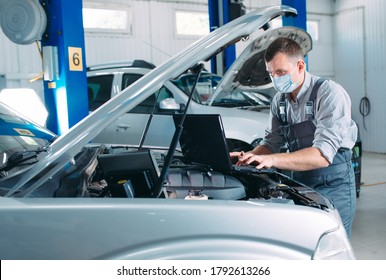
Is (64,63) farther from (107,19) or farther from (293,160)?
(107,19)

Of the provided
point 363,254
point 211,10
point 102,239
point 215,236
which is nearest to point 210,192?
point 215,236

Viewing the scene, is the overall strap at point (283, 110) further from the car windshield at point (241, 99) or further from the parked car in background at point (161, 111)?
the car windshield at point (241, 99)

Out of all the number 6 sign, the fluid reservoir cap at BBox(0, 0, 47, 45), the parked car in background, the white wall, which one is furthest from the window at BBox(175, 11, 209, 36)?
the fluid reservoir cap at BBox(0, 0, 47, 45)

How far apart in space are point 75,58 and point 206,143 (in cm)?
214

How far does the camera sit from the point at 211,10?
21.0 feet

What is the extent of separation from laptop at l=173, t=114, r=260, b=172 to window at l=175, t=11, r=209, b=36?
7881 mm

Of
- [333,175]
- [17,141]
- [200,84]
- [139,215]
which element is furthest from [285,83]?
[200,84]

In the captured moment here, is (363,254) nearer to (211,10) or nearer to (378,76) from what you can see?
(211,10)

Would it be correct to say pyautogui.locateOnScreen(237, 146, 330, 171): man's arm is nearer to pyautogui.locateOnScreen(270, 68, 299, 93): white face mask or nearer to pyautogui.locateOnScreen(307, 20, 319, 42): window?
pyautogui.locateOnScreen(270, 68, 299, 93): white face mask

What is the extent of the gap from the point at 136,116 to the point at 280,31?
2.33 metres

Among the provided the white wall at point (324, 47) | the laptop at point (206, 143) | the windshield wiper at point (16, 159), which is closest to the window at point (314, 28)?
the white wall at point (324, 47)

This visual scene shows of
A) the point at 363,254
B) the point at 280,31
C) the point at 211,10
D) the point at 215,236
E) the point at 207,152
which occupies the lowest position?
the point at 363,254

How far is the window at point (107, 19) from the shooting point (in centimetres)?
880

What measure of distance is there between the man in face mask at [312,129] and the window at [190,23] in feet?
25.4
